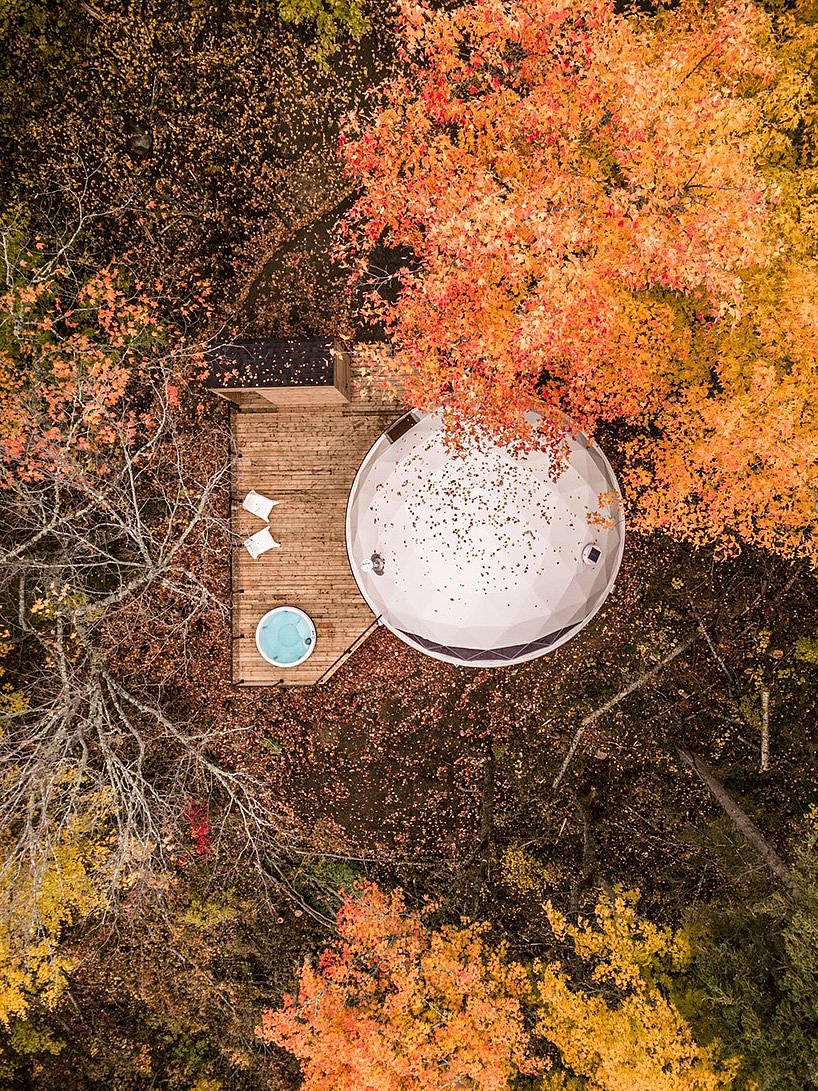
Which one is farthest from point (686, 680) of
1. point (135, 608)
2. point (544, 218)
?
point (135, 608)

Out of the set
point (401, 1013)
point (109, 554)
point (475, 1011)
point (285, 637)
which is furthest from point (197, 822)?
point (475, 1011)

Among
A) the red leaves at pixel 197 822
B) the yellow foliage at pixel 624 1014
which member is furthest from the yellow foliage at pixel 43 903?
the yellow foliage at pixel 624 1014

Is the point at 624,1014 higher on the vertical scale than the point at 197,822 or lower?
lower

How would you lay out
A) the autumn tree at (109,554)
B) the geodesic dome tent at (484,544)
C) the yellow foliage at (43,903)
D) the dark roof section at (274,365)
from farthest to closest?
1. the autumn tree at (109,554)
2. the yellow foliage at (43,903)
3. the dark roof section at (274,365)
4. the geodesic dome tent at (484,544)

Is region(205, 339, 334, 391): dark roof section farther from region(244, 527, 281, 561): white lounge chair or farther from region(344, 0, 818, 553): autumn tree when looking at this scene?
region(244, 527, 281, 561): white lounge chair

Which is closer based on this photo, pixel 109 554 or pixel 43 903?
pixel 43 903

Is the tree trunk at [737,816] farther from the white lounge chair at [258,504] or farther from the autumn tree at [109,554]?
the white lounge chair at [258,504]

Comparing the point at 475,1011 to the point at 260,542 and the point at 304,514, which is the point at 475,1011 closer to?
the point at 260,542
